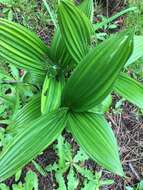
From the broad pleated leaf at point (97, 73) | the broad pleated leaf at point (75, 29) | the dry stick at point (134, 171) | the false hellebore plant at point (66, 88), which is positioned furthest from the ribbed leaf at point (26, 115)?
the dry stick at point (134, 171)

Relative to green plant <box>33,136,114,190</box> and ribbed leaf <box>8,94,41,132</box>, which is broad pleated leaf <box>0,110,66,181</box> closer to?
ribbed leaf <box>8,94,41,132</box>

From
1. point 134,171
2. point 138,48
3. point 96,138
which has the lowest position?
point 134,171

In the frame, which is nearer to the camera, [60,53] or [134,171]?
[60,53]

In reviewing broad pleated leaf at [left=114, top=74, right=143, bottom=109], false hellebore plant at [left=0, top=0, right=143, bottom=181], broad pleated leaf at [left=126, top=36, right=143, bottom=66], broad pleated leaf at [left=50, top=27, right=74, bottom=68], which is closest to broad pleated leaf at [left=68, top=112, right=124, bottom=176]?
false hellebore plant at [left=0, top=0, right=143, bottom=181]

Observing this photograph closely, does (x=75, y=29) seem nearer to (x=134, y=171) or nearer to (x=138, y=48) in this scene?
(x=138, y=48)

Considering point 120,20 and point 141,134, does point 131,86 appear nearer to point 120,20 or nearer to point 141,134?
point 141,134

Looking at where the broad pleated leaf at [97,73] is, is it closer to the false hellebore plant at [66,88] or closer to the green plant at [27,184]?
the false hellebore plant at [66,88]

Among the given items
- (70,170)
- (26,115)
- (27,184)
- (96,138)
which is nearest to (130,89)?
(96,138)

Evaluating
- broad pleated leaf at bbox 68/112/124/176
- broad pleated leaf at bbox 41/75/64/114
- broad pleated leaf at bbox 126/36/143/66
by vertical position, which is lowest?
broad pleated leaf at bbox 68/112/124/176

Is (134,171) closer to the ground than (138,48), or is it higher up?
closer to the ground
